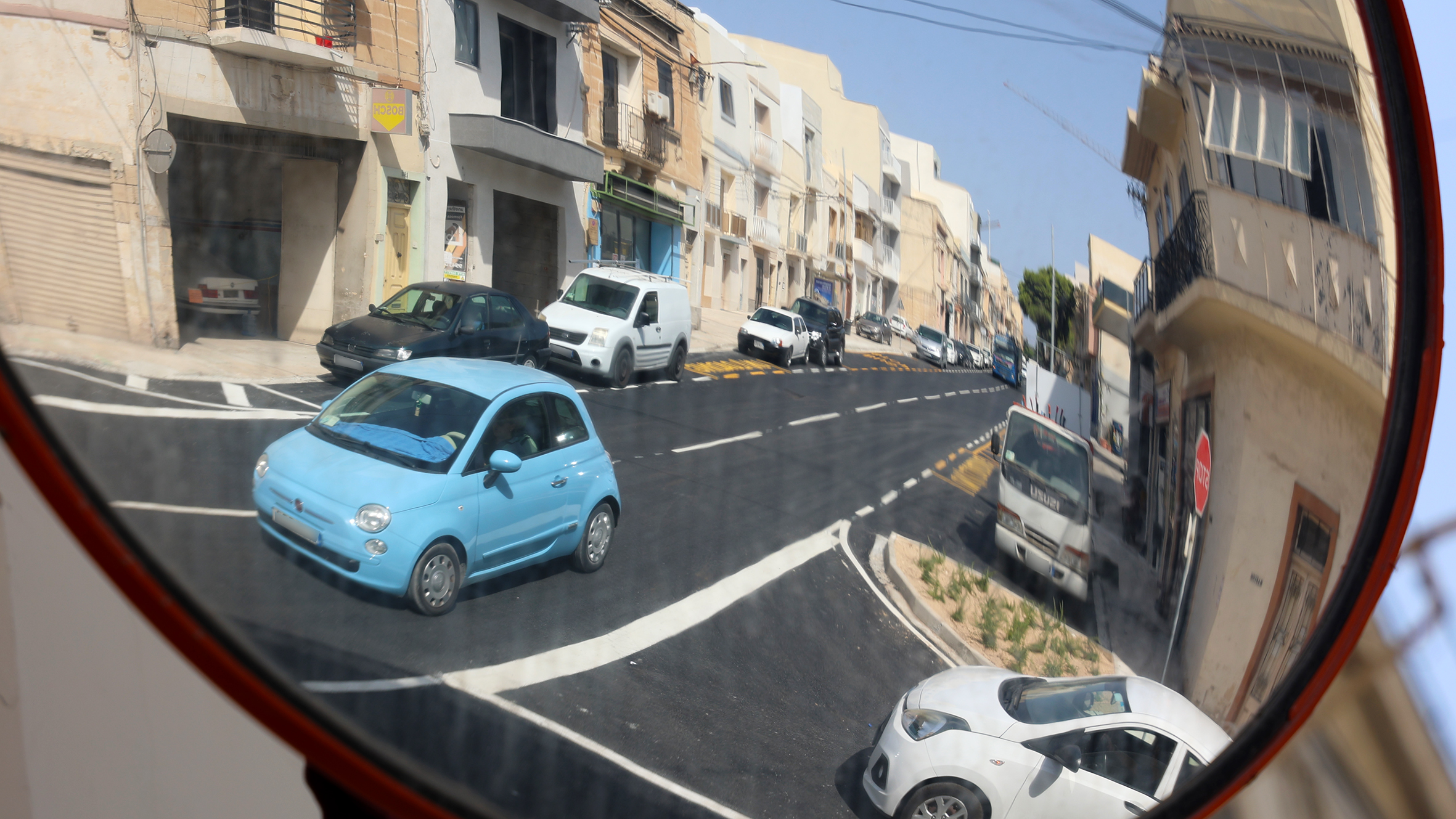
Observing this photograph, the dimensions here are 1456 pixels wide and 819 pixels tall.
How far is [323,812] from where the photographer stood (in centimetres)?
86

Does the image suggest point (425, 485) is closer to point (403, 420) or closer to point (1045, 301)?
point (403, 420)

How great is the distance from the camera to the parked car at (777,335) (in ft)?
2.55

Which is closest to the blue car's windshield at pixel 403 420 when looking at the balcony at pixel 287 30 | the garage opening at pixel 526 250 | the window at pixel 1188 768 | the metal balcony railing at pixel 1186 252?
the garage opening at pixel 526 250

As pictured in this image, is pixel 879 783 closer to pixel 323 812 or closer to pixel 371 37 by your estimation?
pixel 323 812

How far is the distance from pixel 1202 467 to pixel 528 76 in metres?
0.63

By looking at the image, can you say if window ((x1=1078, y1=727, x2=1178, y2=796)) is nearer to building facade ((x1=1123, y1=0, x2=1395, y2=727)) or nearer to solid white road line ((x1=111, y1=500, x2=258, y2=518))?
building facade ((x1=1123, y1=0, x2=1395, y2=727))

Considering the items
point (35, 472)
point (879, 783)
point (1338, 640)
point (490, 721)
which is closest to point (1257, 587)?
point (1338, 640)

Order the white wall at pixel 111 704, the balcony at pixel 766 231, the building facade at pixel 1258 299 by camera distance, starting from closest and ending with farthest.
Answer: the building facade at pixel 1258 299
the balcony at pixel 766 231
the white wall at pixel 111 704

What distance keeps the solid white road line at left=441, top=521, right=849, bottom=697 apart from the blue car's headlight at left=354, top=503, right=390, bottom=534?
0.13m

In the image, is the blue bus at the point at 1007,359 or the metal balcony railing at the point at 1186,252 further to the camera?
the blue bus at the point at 1007,359

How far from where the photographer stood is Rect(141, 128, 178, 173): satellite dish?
0.61 metres

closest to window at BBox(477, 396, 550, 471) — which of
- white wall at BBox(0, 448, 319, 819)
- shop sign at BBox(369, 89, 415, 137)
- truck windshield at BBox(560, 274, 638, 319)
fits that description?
truck windshield at BBox(560, 274, 638, 319)

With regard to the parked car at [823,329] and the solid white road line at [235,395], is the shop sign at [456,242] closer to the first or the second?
the solid white road line at [235,395]

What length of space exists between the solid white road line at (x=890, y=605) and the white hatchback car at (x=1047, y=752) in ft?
0.10
